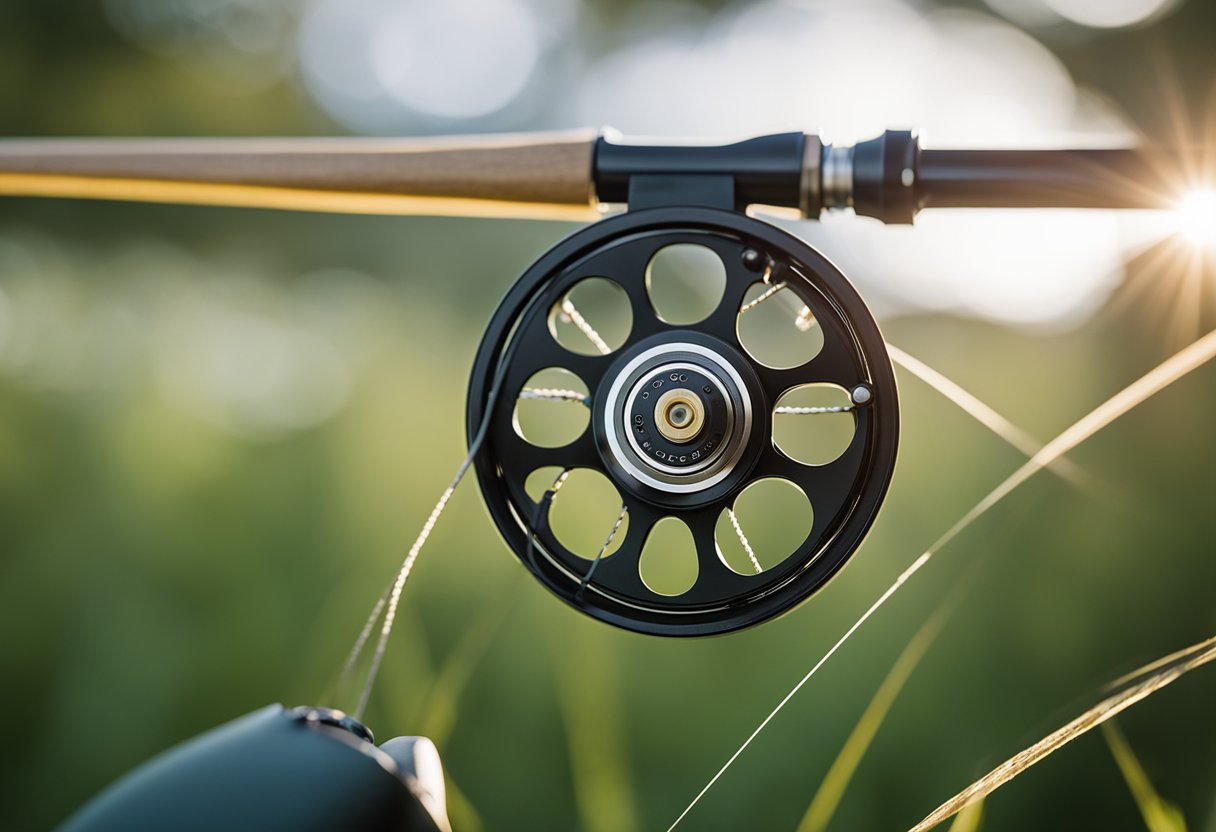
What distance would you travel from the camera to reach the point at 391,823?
63cm

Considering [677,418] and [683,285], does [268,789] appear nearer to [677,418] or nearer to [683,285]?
[677,418]

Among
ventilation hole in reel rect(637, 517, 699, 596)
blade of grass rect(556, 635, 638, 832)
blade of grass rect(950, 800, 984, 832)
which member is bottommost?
blade of grass rect(556, 635, 638, 832)

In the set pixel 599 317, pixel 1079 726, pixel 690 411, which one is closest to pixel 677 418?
pixel 690 411

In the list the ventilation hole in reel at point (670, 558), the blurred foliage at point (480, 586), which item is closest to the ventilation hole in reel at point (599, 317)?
the blurred foliage at point (480, 586)

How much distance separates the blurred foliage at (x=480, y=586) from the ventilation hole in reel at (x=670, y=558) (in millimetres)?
140

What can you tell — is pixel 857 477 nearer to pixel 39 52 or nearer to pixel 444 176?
pixel 444 176

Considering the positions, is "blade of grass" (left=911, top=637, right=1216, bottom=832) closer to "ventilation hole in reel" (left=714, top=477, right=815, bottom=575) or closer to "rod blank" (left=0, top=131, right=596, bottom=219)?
"rod blank" (left=0, top=131, right=596, bottom=219)

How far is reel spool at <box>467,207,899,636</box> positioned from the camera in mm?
885

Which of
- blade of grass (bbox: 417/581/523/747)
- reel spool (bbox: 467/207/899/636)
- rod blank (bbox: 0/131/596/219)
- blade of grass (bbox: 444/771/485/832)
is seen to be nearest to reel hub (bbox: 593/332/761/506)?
reel spool (bbox: 467/207/899/636)

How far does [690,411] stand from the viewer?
0.88 metres

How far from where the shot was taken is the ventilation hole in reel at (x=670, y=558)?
218cm

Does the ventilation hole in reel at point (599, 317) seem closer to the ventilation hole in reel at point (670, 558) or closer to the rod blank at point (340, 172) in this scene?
the ventilation hole in reel at point (670, 558)

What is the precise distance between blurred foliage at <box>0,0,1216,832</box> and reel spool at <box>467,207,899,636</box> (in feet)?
2.83

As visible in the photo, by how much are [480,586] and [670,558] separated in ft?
1.42
